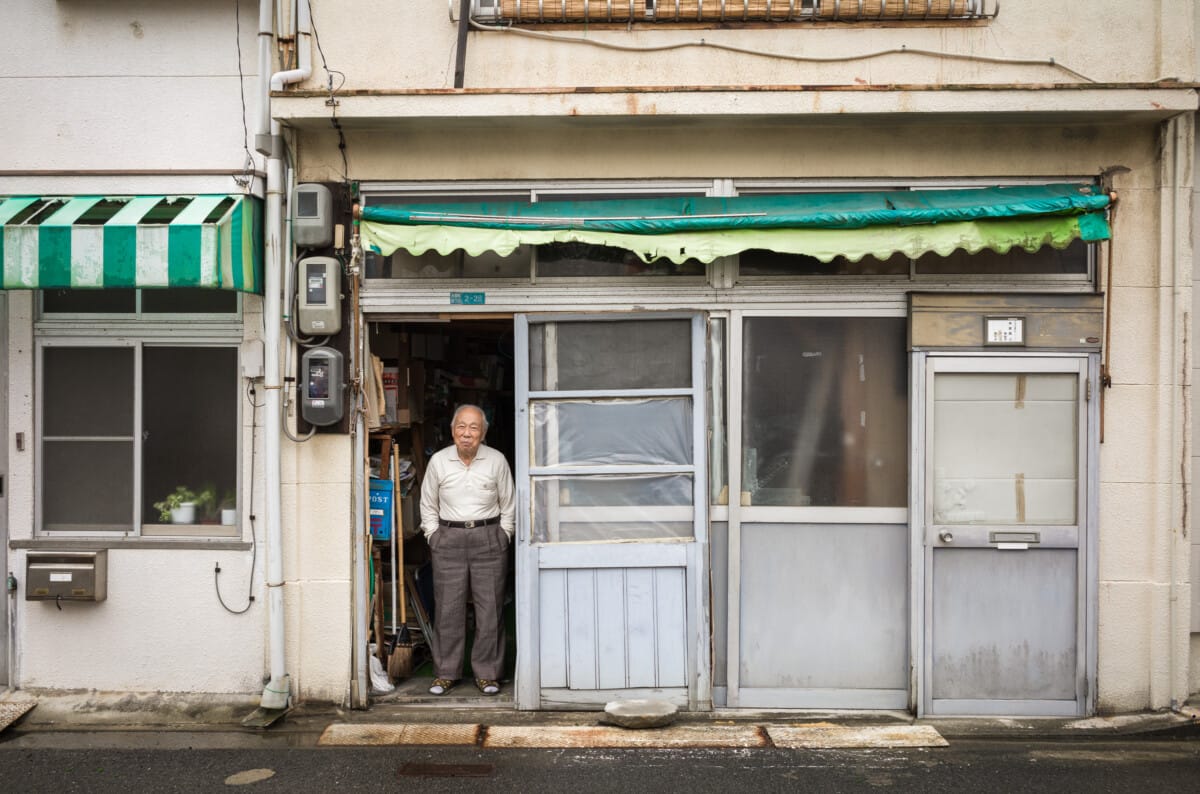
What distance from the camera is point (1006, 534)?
20.2ft

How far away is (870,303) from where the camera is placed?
6199mm

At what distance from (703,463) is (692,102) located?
2.31 meters

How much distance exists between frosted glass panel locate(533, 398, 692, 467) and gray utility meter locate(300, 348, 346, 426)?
4.26 ft

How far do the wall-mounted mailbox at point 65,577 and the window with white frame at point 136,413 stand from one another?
27 cm

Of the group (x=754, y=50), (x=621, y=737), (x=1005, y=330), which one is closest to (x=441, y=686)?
(x=621, y=737)

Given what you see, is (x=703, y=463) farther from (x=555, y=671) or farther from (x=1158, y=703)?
(x=1158, y=703)

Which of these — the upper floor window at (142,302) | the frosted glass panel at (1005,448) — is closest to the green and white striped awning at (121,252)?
the upper floor window at (142,302)

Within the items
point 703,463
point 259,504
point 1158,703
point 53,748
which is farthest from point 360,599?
point 1158,703

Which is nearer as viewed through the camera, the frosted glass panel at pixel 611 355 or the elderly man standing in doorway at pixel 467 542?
the frosted glass panel at pixel 611 355

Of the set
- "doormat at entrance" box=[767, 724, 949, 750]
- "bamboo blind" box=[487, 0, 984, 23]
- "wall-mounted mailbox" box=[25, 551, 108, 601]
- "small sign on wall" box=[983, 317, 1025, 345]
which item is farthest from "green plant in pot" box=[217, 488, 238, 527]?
"small sign on wall" box=[983, 317, 1025, 345]

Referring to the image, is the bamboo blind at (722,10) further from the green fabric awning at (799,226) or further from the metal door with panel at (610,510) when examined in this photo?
the metal door with panel at (610,510)

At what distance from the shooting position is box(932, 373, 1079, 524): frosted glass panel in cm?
618

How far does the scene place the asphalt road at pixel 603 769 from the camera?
514 cm

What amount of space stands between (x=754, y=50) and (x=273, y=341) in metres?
3.72
